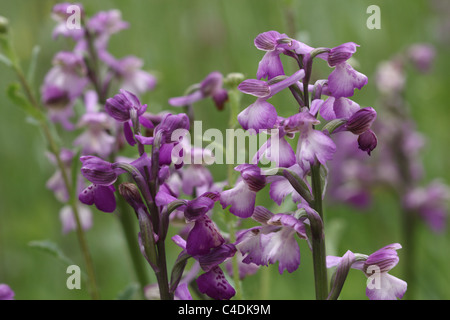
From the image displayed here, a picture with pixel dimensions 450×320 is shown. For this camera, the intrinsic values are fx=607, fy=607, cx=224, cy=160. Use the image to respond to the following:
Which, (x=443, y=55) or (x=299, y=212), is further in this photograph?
(x=443, y=55)

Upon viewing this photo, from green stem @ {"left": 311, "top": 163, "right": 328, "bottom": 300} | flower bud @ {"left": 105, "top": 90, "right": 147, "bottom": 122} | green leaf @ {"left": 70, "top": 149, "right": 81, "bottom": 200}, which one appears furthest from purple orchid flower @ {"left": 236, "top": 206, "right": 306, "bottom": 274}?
green leaf @ {"left": 70, "top": 149, "right": 81, "bottom": 200}

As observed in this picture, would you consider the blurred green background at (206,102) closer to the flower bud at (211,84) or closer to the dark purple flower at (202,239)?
the flower bud at (211,84)

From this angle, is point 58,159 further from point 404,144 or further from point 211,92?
point 404,144

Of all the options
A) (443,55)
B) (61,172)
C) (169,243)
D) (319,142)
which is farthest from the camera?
(443,55)

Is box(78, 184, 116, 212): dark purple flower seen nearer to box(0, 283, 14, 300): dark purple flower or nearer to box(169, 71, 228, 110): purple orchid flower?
box(0, 283, 14, 300): dark purple flower

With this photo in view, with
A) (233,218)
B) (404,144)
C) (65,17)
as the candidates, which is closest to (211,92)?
(233,218)

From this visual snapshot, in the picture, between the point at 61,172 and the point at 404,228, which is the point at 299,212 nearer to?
the point at 61,172

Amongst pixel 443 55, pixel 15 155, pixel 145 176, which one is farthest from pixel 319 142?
pixel 443 55
